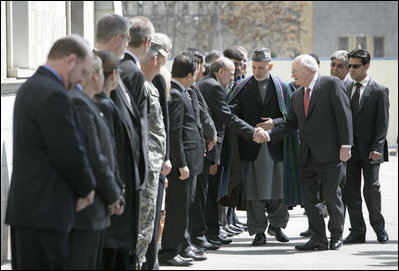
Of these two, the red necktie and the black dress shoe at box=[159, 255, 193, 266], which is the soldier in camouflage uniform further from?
the red necktie

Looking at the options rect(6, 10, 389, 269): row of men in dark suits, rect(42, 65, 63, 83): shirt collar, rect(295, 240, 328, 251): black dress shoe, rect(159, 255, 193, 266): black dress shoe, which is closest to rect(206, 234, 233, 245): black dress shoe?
rect(6, 10, 389, 269): row of men in dark suits

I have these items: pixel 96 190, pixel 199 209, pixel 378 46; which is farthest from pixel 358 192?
pixel 378 46

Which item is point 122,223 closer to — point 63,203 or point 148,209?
point 148,209

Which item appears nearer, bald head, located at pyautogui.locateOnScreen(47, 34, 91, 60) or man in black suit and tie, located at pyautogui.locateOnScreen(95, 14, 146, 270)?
bald head, located at pyautogui.locateOnScreen(47, 34, 91, 60)

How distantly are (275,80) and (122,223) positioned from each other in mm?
4548

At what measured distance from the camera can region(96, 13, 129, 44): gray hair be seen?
22.1 feet

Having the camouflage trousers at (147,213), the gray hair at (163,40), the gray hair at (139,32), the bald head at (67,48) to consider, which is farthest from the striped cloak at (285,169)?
the bald head at (67,48)

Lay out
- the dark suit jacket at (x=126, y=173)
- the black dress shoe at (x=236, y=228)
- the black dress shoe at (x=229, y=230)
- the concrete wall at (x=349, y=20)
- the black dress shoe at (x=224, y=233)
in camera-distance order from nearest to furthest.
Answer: the dark suit jacket at (x=126, y=173) < the black dress shoe at (x=224, y=233) < the black dress shoe at (x=229, y=230) < the black dress shoe at (x=236, y=228) < the concrete wall at (x=349, y=20)

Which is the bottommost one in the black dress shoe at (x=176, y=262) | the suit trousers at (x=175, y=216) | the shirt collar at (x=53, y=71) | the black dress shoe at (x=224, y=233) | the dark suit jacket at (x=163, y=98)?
the black dress shoe at (x=224, y=233)

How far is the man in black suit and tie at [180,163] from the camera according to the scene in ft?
28.5

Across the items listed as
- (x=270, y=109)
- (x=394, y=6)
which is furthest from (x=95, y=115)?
(x=394, y=6)

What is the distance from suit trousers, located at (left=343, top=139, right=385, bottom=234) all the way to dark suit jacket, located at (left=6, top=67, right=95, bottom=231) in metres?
5.83

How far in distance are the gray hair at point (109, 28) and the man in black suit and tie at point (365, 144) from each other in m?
4.35

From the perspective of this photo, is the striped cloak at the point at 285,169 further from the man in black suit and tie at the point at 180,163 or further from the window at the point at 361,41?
the window at the point at 361,41
